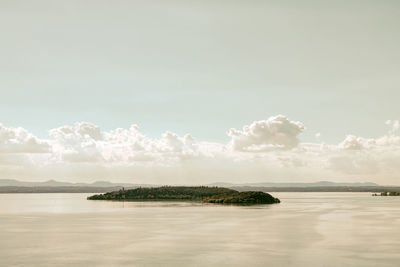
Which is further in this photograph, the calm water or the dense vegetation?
the dense vegetation

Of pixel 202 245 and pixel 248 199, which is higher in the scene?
pixel 248 199

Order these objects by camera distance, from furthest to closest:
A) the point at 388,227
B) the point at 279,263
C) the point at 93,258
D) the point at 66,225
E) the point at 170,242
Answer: the point at 66,225
the point at 388,227
the point at 170,242
the point at 93,258
the point at 279,263

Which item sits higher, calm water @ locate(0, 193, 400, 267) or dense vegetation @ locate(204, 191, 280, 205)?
dense vegetation @ locate(204, 191, 280, 205)

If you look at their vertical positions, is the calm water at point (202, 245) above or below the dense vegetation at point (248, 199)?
below

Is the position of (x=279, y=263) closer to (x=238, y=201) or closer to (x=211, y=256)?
(x=211, y=256)

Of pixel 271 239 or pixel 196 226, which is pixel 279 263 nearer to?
pixel 271 239

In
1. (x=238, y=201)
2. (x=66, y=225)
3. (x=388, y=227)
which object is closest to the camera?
(x=388, y=227)

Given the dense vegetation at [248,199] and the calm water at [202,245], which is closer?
the calm water at [202,245]

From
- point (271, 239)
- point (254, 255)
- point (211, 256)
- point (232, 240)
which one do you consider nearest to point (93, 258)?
point (211, 256)

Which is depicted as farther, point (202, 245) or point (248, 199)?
point (248, 199)

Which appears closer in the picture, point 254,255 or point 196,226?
point 254,255
